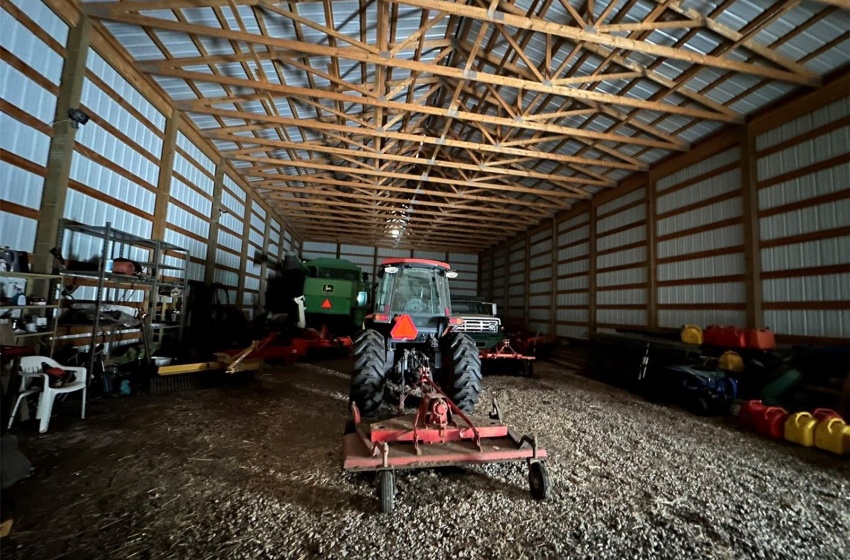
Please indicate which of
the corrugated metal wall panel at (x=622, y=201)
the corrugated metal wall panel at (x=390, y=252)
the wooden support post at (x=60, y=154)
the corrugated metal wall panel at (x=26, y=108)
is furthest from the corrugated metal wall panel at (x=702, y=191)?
the corrugated metal wall panel at (x=390, y=252)

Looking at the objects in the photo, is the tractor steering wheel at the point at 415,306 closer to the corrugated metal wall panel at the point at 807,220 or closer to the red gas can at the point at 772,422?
the red gas can at the point at 772,422

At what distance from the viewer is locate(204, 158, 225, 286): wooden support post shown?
29.8 feet

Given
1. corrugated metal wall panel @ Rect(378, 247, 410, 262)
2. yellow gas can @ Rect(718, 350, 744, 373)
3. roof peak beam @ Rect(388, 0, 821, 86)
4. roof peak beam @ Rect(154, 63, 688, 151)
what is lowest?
yellow gas can @ Rect(718, 350, 744, 373)

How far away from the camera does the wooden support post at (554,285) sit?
1238 centimetres

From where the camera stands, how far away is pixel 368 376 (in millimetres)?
3674

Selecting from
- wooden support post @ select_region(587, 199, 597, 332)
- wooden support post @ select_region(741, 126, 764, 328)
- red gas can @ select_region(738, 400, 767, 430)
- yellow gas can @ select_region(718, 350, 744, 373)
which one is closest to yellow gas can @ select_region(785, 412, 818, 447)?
red gas can @ select_region(738, 400, 767, 430)

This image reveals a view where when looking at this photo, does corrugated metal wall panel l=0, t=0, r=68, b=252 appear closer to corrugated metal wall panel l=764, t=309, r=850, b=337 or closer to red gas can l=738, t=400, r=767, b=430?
red gas can l=738, t=400, r=767, b=430

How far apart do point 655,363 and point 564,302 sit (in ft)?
19.5

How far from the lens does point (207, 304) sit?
8211 millimetres

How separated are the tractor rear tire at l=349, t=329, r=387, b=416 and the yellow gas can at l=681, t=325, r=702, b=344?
5792 mm

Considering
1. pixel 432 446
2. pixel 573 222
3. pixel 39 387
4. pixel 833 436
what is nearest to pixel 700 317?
pixel 833 436

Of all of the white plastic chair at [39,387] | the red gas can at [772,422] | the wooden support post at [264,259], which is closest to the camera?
the white plastic chair at [39,387]

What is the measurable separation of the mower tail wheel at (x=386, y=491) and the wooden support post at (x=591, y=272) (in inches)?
379

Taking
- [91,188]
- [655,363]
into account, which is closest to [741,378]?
[655,363]
